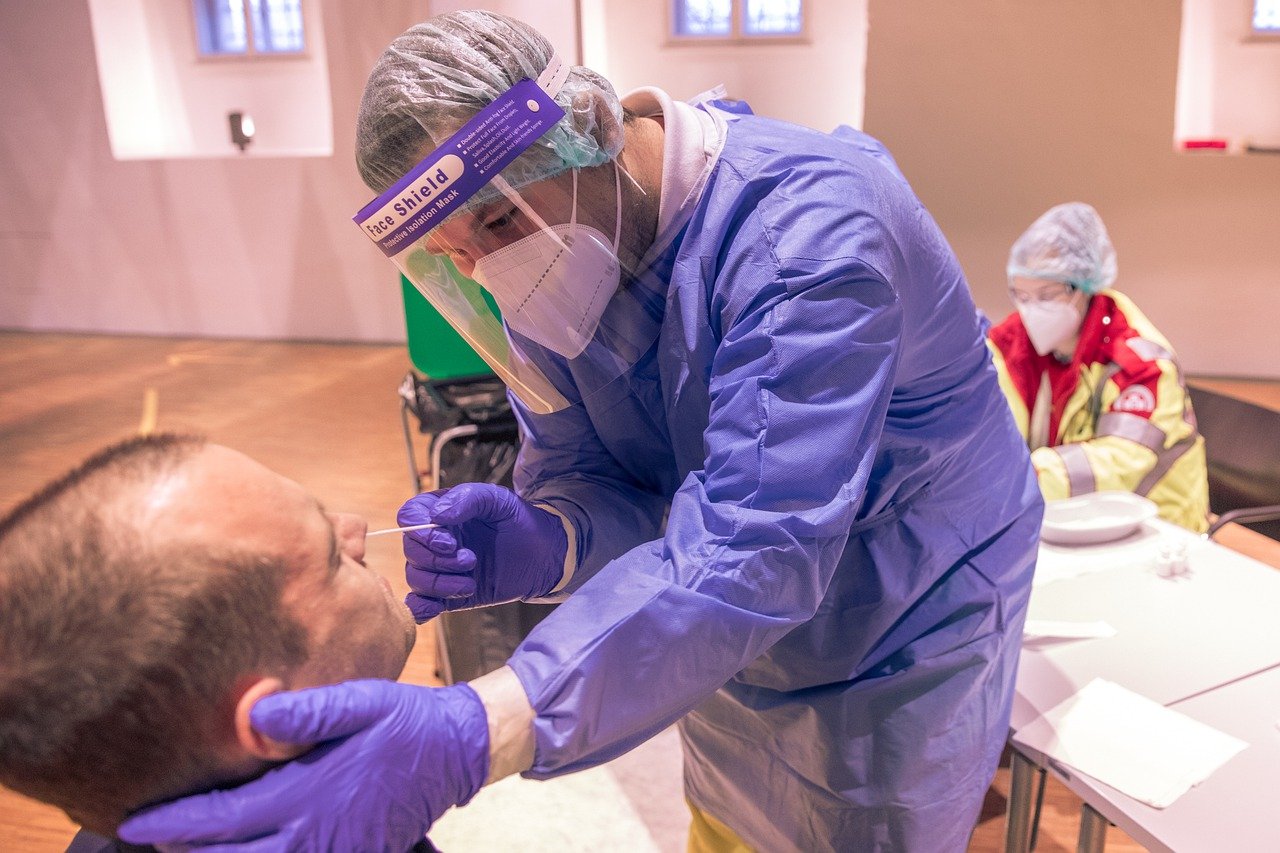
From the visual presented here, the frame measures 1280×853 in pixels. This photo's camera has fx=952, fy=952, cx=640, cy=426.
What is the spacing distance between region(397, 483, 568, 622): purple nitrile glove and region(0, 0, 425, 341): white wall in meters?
4.97

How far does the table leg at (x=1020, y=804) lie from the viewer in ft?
4.43

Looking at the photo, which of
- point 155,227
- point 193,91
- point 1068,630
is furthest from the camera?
point 193,91

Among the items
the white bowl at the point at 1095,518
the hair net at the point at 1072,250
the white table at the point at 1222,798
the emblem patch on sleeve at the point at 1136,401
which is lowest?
the white table at the point at 1222,798

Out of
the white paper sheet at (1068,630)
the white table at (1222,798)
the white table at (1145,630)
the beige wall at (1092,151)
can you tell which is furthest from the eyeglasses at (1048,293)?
the beige wall at (1092,151)

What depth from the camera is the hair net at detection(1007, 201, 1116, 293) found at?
252 cm

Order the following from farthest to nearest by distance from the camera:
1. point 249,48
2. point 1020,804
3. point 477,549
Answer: point 249,48 → point 1020,804 → point 477,549

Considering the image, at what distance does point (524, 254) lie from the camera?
0.99 meters

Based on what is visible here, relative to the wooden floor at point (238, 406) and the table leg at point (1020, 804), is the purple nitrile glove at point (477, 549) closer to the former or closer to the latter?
the table leg at point (1020, 804)

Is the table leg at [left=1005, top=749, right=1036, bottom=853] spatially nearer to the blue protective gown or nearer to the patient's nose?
the blue protective gown

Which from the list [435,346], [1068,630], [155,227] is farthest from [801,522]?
[155,227]

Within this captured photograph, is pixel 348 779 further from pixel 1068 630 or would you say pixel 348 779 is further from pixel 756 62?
pixel 756 62

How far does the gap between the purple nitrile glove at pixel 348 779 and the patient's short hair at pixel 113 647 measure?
40 mm

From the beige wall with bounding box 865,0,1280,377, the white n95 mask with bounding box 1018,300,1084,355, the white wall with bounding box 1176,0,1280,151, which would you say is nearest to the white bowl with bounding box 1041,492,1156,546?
the white n95 mask with bounding box 1018,300,1084,355

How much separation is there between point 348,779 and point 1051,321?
2359 millimetres
